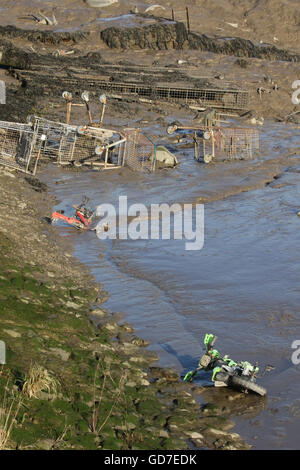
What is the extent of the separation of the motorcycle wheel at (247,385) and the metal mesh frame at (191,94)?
25347mm

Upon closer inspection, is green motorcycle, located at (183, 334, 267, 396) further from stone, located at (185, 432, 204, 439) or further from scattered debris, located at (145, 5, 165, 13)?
scattered debris, located at (145, 5, 165, 13)

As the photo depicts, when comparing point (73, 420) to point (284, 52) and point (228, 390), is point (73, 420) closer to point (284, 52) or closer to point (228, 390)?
point (228, 390)

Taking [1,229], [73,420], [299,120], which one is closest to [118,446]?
[73,420]

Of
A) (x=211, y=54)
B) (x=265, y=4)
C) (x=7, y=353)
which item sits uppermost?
(x=265, y=4)

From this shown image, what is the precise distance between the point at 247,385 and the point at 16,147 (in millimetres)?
12147

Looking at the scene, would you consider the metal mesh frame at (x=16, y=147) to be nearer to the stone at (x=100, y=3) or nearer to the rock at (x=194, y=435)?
the rock at (x=194, y=435)

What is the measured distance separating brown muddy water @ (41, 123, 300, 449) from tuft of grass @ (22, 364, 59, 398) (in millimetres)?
2126

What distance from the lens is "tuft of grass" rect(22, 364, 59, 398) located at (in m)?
6.90

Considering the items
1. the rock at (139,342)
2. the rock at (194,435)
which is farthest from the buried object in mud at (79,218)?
the rock at (194,435)

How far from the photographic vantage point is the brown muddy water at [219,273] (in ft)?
30.2

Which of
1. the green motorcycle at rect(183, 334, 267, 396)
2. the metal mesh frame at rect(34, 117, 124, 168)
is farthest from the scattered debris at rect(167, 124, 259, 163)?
the green motorcycle at rect(183, 334, 267, 396)

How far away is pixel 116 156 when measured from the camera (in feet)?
73.0

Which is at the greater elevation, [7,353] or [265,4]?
[265,4]

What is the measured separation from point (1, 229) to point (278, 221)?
25.5 feet
